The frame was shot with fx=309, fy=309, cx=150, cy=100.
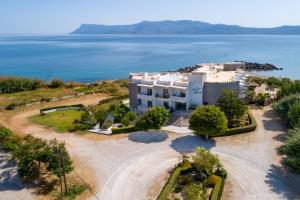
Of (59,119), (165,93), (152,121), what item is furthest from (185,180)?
(59,119)

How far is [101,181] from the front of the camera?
30672 millimetres

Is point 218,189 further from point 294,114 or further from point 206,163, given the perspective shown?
point 294,114

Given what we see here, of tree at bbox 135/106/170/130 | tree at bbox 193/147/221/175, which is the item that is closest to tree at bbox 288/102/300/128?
tree at bbox 193/147/221/175

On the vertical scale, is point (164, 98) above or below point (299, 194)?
above

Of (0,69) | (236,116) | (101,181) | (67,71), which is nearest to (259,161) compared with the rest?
(236,116)

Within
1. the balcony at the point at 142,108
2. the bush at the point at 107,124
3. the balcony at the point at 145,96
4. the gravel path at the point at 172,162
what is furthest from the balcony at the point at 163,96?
the gravel path at the point at 172,162

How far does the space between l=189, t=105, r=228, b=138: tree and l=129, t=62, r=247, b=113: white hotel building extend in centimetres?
894

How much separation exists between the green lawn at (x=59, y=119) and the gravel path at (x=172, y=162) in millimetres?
2370

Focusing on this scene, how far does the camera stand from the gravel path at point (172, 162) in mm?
28297

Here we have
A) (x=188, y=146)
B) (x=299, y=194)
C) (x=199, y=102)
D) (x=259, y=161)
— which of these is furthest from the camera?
(x=199, y=102)

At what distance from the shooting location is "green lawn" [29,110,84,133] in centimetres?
4819

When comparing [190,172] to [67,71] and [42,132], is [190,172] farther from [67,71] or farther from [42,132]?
[67,71]

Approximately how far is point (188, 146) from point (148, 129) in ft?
19.6

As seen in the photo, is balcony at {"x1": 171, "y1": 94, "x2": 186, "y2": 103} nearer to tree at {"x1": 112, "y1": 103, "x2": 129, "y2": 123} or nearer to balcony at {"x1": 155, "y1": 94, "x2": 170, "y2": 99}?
balcony at {"x1": 155, "y1": 94, "x2": 170, "y2": 99}
